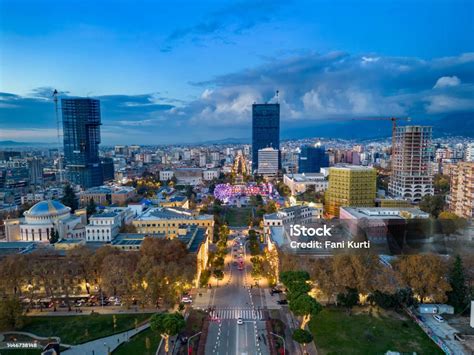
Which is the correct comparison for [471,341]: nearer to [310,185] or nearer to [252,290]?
[252,290]

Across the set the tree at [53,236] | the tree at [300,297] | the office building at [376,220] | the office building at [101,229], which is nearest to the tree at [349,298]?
the tree at [300,297]

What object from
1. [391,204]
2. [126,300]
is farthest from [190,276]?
[391,204]

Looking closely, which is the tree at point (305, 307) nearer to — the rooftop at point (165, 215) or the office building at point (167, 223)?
the office building at point (167, 223)

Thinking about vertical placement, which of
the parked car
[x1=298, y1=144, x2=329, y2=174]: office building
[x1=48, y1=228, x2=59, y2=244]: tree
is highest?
[x1=298, y1=144, x2=329, y2=174]: office building

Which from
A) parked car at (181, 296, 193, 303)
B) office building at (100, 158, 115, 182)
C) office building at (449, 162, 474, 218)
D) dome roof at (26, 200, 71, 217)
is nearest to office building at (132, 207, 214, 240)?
dome roof at (26, 200, 71, 217)

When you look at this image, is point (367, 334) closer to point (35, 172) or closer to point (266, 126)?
point (35, 172)

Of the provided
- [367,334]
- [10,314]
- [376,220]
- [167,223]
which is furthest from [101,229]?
[376,220]

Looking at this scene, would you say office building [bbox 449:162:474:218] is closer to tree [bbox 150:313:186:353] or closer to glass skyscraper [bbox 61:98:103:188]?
tree [bbox 150:313:186:353]
